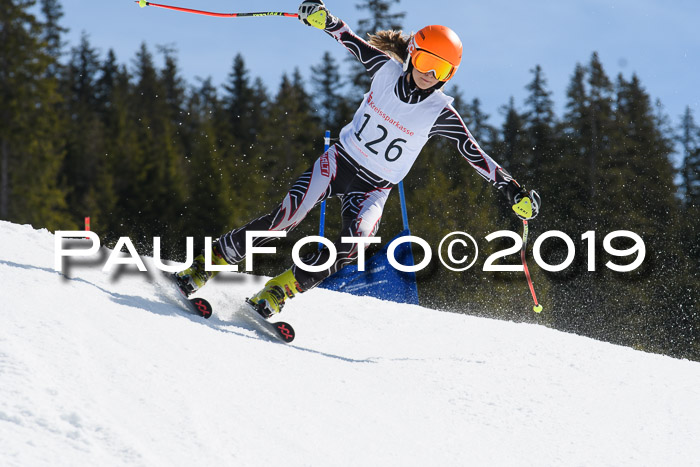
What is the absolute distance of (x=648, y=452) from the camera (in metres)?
3.24

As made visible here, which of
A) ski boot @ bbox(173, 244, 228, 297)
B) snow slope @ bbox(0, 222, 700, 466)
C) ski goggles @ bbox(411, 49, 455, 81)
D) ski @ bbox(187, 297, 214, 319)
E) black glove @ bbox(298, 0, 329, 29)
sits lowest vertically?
Result: snow slope @ bbox(0, 222, 700, 466)

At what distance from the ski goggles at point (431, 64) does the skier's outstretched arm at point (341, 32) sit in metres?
0.34

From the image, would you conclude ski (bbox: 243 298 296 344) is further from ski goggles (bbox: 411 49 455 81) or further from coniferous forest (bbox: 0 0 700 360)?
coniferous forest (bbox: 0 0 700 360)

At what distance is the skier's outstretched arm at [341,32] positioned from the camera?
14.3ft

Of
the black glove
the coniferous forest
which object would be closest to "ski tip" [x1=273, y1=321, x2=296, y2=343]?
the black glove

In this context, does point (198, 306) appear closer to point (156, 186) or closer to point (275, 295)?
point (275, 295)

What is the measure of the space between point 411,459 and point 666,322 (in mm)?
27642

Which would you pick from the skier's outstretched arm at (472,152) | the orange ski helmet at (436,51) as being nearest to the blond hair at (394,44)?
the orange ski helmet at (436,51)

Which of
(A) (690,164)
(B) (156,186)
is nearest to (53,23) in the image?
(B) (156,186)

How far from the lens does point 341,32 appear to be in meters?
4.45

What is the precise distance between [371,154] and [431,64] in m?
0.66

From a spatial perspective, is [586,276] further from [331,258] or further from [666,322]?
[331,258]

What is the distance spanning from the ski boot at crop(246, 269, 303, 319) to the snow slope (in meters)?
0.14

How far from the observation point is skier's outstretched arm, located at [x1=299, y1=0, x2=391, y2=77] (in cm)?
436
